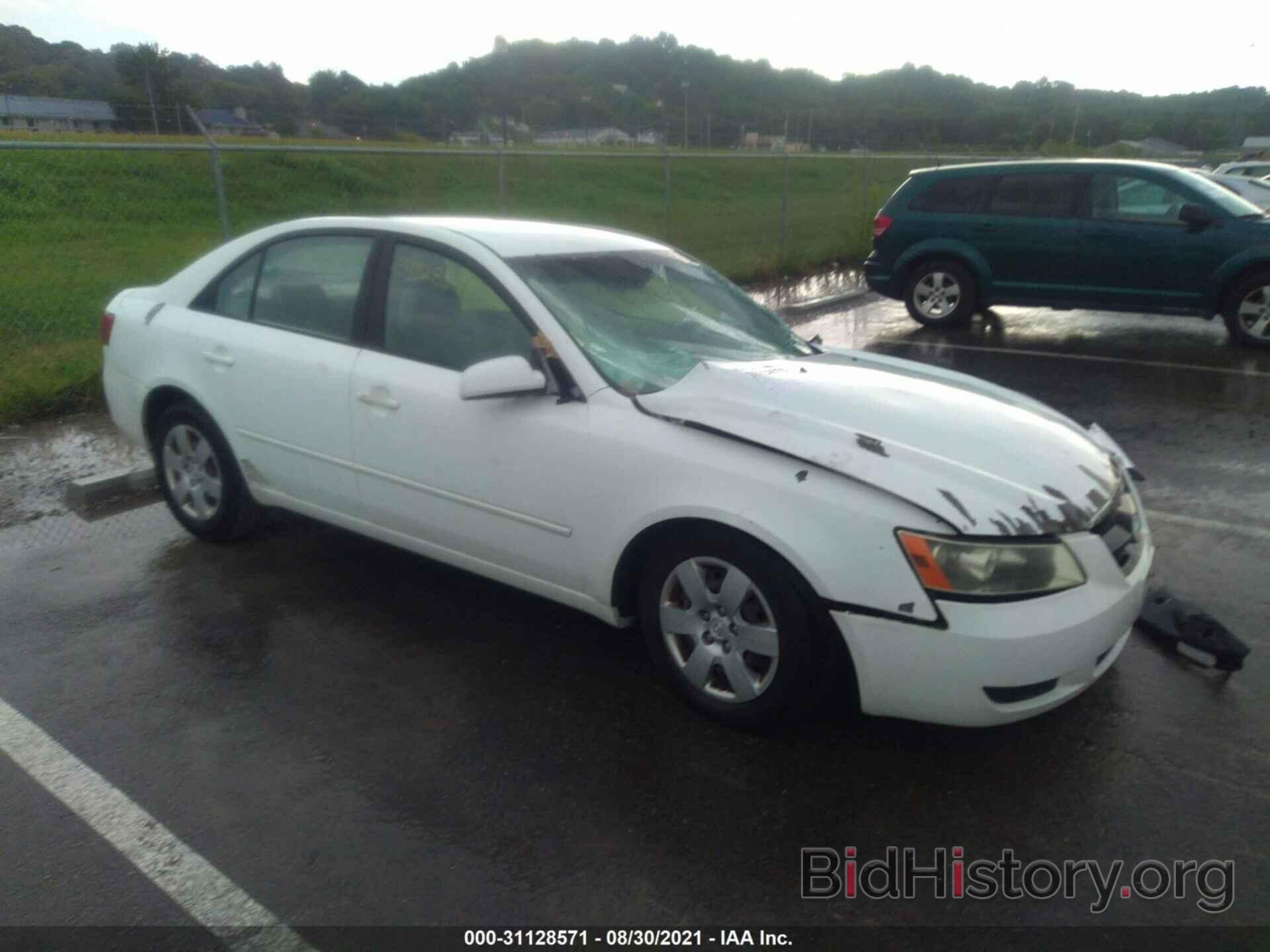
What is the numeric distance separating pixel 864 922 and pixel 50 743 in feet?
8.43

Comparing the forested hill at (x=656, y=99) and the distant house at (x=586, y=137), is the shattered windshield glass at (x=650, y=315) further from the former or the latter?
the distant house at (x=586, y=137)

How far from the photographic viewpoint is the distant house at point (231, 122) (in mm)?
10836

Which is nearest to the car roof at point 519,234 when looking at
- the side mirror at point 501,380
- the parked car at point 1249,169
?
the side mirror at point 501,380

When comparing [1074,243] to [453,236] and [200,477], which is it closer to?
[453,236]

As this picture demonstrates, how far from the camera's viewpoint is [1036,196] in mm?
10125

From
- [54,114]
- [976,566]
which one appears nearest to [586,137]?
[54,114]

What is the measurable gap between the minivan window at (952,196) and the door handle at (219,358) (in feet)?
26.5

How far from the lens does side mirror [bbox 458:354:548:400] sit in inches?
138

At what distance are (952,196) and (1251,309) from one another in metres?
2.95

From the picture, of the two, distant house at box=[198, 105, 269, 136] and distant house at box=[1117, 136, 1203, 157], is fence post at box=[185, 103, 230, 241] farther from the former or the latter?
distant house at box=[1117, 136, 1203, 157]

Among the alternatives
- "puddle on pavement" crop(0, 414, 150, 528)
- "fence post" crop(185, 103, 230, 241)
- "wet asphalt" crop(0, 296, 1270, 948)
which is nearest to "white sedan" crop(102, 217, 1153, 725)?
"wet asphalt" crop(0, 296, 1270, 948)

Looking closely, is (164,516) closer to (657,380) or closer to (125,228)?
(657,380)

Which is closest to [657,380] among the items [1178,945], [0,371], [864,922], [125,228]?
[864,922]

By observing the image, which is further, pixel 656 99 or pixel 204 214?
pixel 656 99
